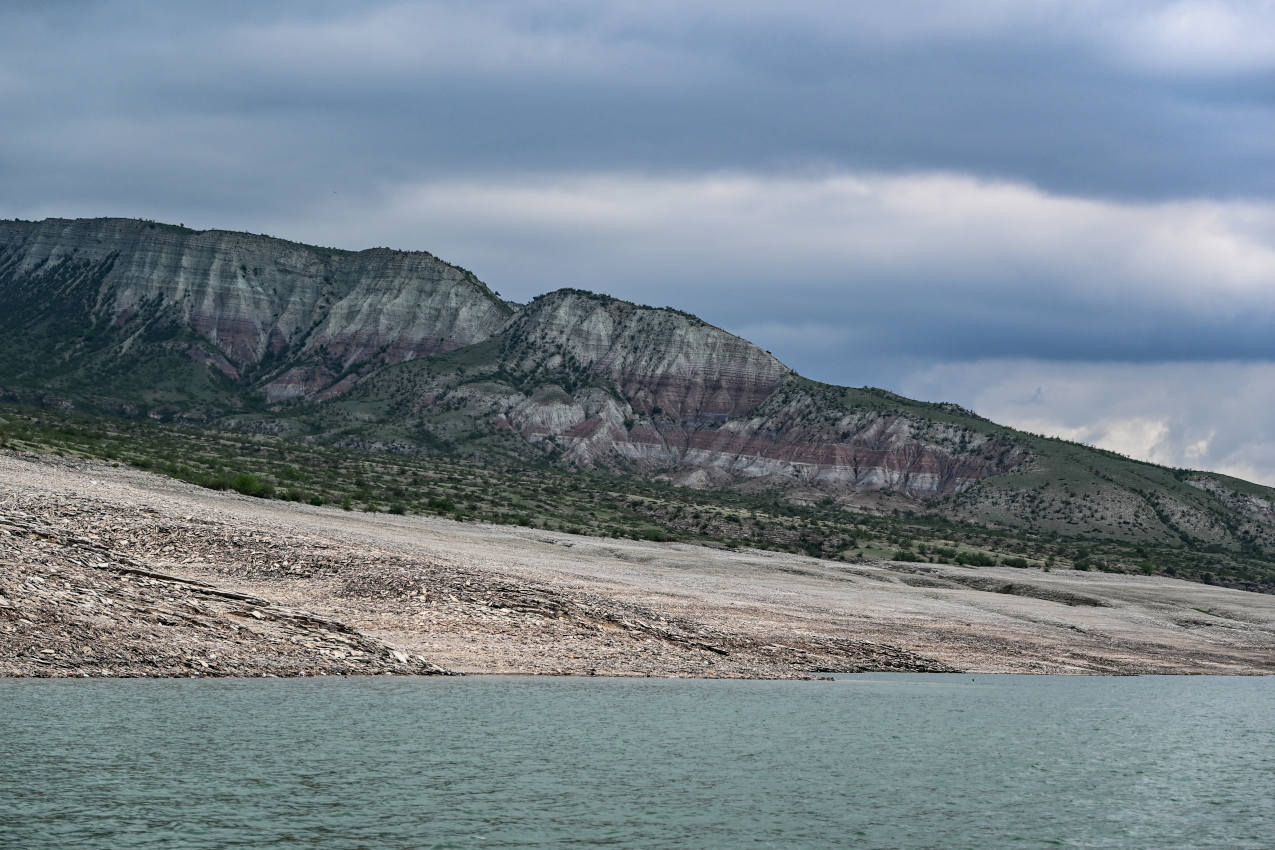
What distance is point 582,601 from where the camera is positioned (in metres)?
46.3

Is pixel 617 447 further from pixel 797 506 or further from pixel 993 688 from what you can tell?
pixel 993 688

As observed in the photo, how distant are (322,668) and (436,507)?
57.2 meters

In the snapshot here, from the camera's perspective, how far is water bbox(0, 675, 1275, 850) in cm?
1988

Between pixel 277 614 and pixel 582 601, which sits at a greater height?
pixel 582 601

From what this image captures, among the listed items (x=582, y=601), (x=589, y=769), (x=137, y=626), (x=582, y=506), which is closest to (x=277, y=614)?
(x=137, y=626)

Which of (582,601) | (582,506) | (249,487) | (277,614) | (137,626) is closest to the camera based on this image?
(137,626)

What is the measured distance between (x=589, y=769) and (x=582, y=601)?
2128 cm

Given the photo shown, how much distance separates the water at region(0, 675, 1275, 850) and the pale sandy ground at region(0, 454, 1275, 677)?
552cm

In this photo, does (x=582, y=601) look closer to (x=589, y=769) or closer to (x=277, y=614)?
(x=277, y=614)

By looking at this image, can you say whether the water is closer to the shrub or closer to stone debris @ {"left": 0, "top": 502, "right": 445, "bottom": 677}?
stone debris @ {"left": 0, "top": 502, "right": 445, "bottom": 677}

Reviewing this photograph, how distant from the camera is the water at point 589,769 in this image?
65.2ft

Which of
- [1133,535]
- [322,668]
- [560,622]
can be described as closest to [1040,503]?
[1133,535]

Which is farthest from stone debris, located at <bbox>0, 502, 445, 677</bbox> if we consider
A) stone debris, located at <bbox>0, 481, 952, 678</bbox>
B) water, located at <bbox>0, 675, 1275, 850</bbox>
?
water, located at <bbox>0, 675, 1275, 850</bbox>

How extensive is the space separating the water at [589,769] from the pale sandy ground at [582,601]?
5.52 m
